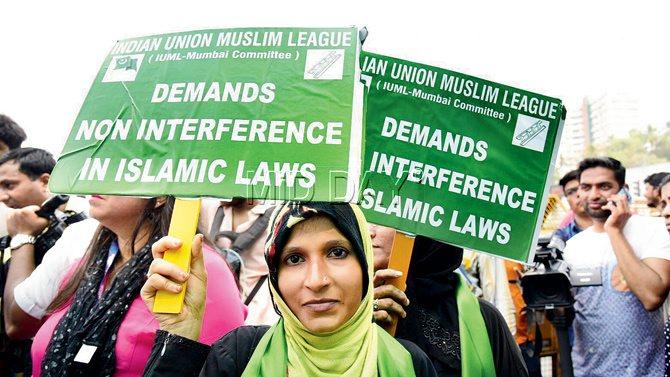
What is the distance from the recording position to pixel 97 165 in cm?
185

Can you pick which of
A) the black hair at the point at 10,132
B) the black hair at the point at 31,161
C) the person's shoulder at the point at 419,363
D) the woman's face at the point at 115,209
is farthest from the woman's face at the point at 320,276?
the black hair at the point at 10,132

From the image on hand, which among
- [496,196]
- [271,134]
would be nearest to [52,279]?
[271,134]

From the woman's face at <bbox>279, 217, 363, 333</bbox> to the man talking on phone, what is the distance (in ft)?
7.84

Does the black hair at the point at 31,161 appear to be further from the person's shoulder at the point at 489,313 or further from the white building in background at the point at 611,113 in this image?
the white building in background at the point at 611,113

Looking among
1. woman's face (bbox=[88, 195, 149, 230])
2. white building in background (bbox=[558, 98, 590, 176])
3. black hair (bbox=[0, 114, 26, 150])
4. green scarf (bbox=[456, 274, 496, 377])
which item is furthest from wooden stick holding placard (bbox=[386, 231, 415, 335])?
white building in background (bbox=[558, 98, 590, 176])

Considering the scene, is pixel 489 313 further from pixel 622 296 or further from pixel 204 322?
pixel 622 296

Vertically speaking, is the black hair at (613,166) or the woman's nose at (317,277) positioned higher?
the black hair at (613,166)

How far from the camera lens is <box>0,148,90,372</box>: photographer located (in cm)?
307

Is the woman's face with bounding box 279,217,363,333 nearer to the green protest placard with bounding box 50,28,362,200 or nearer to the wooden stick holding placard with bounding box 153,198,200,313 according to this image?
the green protest placard with bounding box 50,28,362,200

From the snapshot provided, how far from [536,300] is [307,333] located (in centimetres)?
194

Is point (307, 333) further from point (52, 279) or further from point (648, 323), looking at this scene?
point (648, 323)

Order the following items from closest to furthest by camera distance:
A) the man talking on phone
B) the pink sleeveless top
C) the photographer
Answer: the pink sleeveless top < the photographer < the man talking on phone

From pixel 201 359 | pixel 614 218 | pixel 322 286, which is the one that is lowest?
pixel 201 359

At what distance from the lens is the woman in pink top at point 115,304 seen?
2047 millimetres
